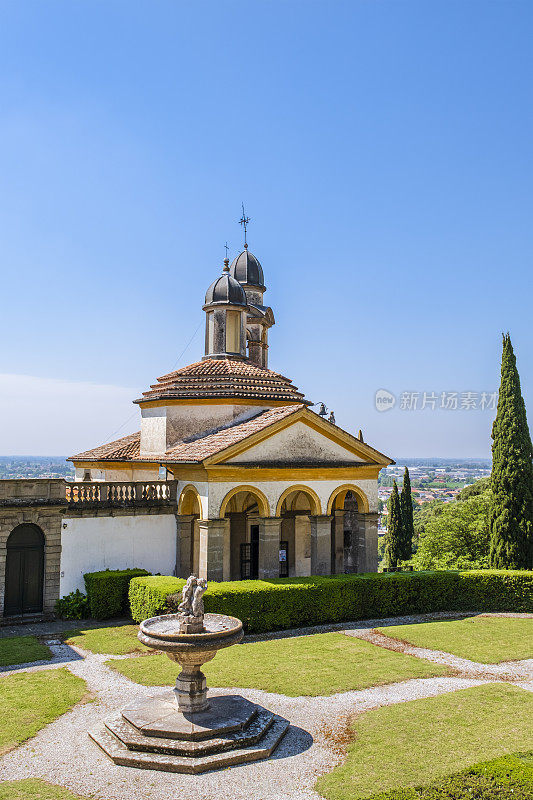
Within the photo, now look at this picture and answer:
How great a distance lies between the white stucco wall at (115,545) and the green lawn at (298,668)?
5.91 m

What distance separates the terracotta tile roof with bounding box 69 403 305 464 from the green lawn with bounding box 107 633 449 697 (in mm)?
6751

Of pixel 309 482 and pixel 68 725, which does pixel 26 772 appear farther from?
pixel 309 482

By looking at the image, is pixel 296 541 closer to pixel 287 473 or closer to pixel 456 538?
pixel 287 473

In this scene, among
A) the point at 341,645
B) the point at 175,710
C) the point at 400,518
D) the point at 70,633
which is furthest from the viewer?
the point at 400,518

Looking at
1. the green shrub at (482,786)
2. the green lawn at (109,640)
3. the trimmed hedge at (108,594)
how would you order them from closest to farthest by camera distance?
the green shrub at (482,786) < the green lawn at (109,640) < the trimmed hedge at (108,594)

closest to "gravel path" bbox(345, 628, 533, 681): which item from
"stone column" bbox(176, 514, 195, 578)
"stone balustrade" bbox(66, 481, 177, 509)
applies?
"stone column" bbox(176, 514, 195, 578)

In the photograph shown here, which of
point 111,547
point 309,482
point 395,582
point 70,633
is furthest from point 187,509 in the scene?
point 395,582

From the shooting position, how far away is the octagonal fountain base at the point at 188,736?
10.1 m

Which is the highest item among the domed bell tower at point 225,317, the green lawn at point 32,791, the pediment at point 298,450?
the domed bell tower at point 225,317

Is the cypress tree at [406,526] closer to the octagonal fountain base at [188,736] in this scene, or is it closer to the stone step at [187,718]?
the stone step at [187,718]

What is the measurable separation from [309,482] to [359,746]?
12489 millimetres

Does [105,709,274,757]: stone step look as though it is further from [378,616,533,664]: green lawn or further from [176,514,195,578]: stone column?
[176,514,195,578]: stone column

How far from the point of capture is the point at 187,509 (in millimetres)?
23188

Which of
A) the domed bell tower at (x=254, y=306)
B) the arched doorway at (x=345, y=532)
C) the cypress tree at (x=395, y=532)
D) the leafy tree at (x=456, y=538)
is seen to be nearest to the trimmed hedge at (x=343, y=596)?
the arched doorway at (x=345, y=532)
